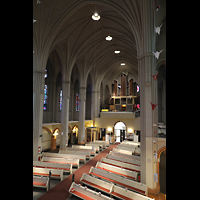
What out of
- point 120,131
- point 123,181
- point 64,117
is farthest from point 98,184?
point 120,131

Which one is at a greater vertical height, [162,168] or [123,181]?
[162,168]

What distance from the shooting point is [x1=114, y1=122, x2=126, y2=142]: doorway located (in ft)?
83.6

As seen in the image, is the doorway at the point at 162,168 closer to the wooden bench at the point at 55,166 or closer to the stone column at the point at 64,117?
the wooden bench at the point at 55,166

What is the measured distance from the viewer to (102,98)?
1236 inches

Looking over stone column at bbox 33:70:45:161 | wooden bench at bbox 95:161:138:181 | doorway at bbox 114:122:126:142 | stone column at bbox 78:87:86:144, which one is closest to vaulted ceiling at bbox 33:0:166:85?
stone column at bbox 33:70:45:161

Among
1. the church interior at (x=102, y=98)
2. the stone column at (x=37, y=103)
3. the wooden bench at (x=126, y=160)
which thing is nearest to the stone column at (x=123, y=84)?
the church interior at (x=102, y=98)

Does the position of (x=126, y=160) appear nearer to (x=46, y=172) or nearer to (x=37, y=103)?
(x=46, y=172)

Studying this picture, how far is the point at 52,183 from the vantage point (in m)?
9.34

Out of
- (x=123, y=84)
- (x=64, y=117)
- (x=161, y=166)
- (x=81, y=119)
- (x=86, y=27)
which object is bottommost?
(x=161, y=166)

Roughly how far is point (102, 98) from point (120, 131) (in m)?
8.36
